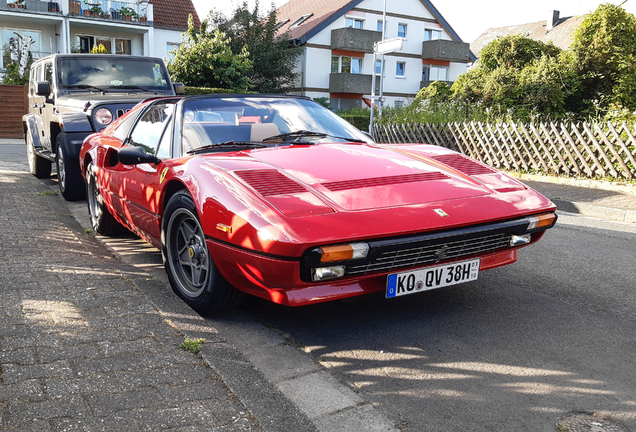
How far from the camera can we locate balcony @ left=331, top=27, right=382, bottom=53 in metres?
36.5

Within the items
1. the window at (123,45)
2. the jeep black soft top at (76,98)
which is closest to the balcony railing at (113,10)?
the window at (123,45)

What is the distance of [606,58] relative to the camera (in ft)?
52.4

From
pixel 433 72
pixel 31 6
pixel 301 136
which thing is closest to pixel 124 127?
pixel 301 136

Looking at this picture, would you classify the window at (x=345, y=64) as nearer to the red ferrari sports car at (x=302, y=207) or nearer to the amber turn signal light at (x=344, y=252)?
the red ferrari sports car at (x=302, y=207)

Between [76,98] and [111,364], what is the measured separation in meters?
6.39

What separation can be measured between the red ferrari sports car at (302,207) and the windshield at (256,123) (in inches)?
0.5

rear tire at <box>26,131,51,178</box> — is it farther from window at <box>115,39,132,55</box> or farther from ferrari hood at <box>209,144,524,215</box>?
window at <box>115,39,132,55</box>

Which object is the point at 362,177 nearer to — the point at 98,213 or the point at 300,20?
the point at 98,213

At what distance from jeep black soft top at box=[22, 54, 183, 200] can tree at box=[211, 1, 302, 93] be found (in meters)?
23.2

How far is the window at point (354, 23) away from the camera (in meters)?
38.3

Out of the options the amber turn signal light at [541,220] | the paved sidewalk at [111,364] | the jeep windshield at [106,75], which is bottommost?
the paved sidewalk at [111,364]

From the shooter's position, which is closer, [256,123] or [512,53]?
[256,123]

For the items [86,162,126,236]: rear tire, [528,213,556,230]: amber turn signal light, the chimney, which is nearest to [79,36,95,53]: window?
[86,162,126,236]: rear tire

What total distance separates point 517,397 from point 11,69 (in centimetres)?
2752
